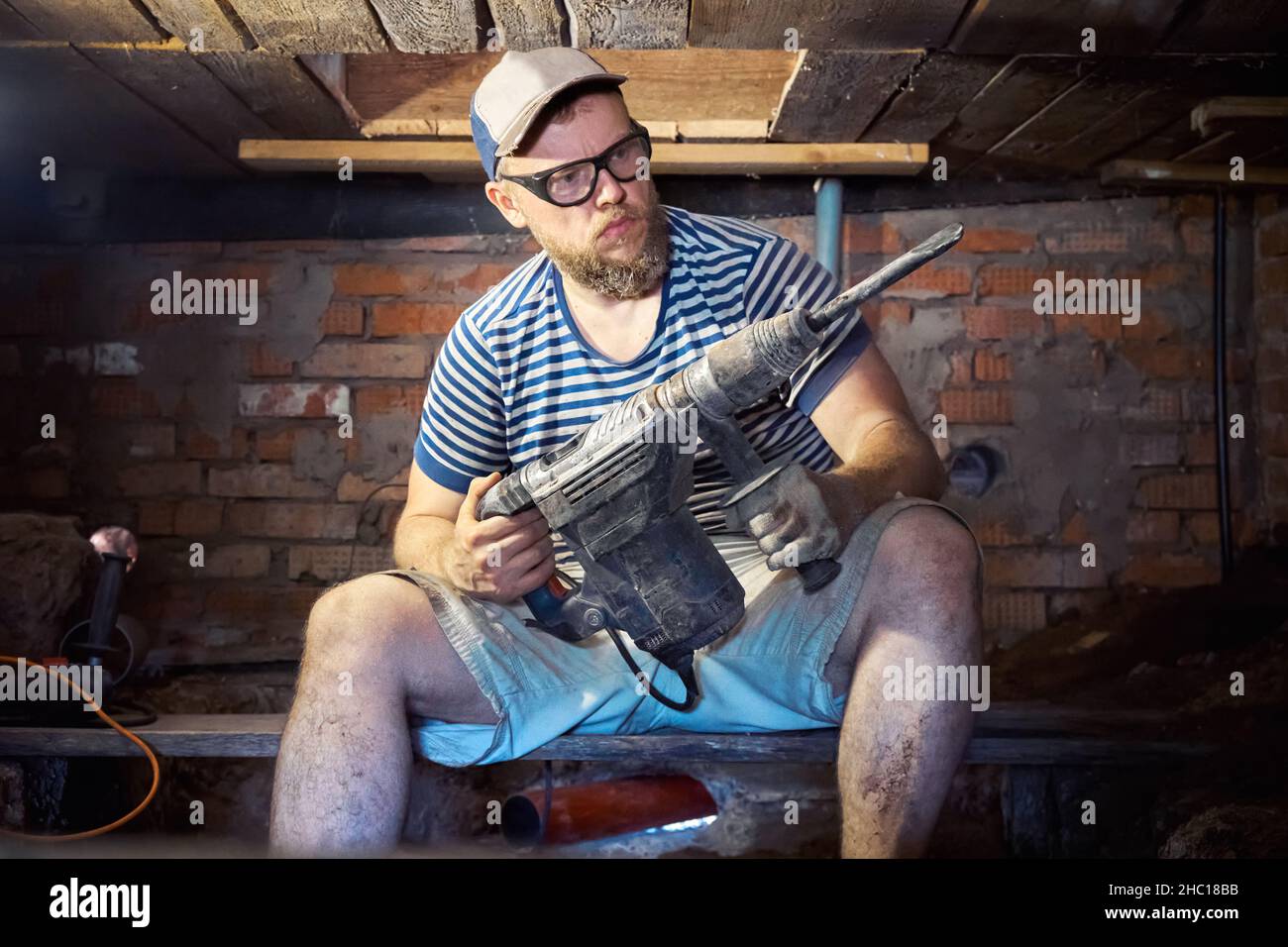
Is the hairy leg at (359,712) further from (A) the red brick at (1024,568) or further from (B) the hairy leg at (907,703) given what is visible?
(A) the red brick at (1024,568)

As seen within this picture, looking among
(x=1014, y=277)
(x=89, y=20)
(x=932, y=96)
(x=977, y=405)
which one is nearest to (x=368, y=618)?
(x=89, y=20)

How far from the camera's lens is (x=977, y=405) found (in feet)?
8.15

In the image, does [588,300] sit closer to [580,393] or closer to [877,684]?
[580,393]

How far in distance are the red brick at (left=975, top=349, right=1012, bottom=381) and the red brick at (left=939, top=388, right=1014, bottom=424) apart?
0.03 metres

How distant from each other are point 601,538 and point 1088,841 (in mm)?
898

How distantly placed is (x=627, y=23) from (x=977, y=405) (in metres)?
1.30

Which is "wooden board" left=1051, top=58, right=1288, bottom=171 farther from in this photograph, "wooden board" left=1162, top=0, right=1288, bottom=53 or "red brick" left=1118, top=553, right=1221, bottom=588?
"red brick" left=1118, top=553, right=1221, bottom=588

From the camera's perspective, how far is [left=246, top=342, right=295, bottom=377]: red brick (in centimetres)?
250

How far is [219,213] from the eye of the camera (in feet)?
7.96

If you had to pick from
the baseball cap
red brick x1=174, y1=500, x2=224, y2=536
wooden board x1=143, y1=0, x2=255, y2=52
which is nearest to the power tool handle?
the baseball cap

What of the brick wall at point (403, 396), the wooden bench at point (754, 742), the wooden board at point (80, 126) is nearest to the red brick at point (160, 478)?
the brick wall at point (403, 396)

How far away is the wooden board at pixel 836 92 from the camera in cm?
175

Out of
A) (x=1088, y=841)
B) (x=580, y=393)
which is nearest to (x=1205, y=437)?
(x=1088, y=841)
